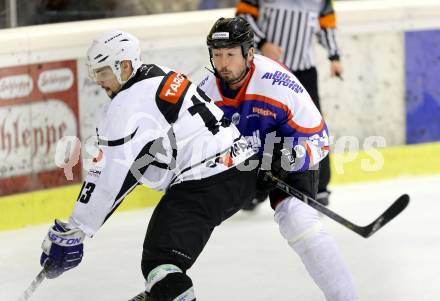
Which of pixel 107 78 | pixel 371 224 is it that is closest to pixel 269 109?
pixel 371 224

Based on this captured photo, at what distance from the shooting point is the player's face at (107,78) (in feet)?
10.8

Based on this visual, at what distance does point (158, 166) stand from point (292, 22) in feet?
6.58

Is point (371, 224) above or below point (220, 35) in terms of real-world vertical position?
below

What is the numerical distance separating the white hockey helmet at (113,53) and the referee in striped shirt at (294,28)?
1865 millimetres

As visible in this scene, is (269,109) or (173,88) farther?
(269,109)

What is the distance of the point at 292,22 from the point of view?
522cm

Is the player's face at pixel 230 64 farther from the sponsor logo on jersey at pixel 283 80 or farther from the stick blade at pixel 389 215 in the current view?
the stick blade at pixel 389 215

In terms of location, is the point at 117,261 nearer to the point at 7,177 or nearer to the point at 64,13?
the point at 7,177

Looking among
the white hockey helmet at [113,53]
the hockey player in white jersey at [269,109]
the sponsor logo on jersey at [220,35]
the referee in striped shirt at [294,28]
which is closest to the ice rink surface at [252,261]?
the referee in striped shirt at [294,28]

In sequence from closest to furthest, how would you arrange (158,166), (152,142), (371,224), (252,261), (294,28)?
1. (152,142)
2. (158,166)
3. (371,224)
4. (252,261)
5. (294,28)

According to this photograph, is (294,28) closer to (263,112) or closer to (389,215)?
(263,112)

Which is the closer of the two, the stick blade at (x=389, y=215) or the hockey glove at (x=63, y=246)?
the hockey glove at (x=63, y=246)

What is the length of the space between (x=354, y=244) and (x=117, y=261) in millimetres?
926

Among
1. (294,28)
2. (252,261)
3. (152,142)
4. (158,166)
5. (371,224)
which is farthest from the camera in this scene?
(294,28)
